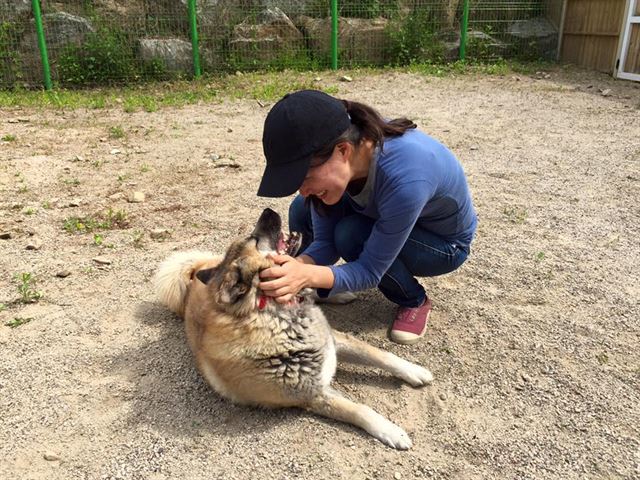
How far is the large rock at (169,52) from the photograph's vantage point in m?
9.88

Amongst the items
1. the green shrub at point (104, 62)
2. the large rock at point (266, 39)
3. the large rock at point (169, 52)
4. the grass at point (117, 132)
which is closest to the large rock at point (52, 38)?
the green shrub at point (104, 62)

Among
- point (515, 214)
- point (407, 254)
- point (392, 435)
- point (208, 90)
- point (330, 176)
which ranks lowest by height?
point (392, 435)

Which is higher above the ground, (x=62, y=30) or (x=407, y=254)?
(x=62, y=30)

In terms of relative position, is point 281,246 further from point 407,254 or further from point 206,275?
point 407,254

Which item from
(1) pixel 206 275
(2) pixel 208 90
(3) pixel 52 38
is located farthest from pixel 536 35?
(1) pixel 206 275

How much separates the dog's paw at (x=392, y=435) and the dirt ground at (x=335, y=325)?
0.04 metres

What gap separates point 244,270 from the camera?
88.0 inches

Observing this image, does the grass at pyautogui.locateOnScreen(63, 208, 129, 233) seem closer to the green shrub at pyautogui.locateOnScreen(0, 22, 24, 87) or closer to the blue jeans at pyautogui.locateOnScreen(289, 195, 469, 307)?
the blue jeans at pyautogui.locateOnScreen(289, 195, 469, 307)

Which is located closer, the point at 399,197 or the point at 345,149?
the point at 345,149

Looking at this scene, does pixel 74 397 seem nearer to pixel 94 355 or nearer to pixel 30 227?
pixel 94 355

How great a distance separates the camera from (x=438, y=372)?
8.79 ft

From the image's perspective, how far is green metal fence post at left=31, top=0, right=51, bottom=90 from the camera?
30.0ft

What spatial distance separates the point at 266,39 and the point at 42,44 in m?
4.06

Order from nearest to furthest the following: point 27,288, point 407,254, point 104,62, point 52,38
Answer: point 407,254 → point 27,288 → point 52,38 → point 104,62
